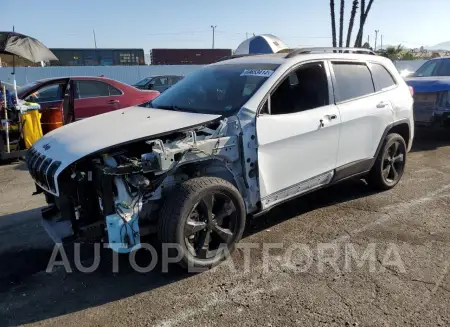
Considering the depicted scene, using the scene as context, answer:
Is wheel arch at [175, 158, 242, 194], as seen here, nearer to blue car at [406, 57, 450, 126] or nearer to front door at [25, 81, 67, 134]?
front door at [25, 81, 67, 134]

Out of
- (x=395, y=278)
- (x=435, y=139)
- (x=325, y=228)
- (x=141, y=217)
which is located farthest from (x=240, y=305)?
(x=435, y=139)

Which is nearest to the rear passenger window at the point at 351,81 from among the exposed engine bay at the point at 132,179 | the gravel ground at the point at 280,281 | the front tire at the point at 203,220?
the gravel ground at the point at 280,281

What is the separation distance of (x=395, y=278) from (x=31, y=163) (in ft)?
10.7

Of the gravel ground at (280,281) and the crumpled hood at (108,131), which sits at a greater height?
the crumpled hood at (108,131)

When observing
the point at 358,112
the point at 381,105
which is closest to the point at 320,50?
the point at 358,112

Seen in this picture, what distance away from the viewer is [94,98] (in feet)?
29.2

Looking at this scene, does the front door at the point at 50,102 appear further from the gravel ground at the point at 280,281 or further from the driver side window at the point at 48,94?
the gravel ground at the point at 280,281

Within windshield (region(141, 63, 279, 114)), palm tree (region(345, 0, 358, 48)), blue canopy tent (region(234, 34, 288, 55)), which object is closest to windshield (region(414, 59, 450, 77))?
blue canopy tent (region(234, 34, 288, 55))

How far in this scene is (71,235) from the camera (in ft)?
10.8

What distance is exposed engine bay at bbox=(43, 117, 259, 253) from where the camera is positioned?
3.12 meters

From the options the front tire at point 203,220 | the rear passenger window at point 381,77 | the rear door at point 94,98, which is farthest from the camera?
the rear door at point 94,98

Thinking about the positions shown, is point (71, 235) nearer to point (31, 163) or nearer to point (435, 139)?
point (31, 163)

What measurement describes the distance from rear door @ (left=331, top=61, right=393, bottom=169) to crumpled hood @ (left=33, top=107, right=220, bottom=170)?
1651 millimetres

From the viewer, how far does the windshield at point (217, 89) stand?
3914 millimetres
